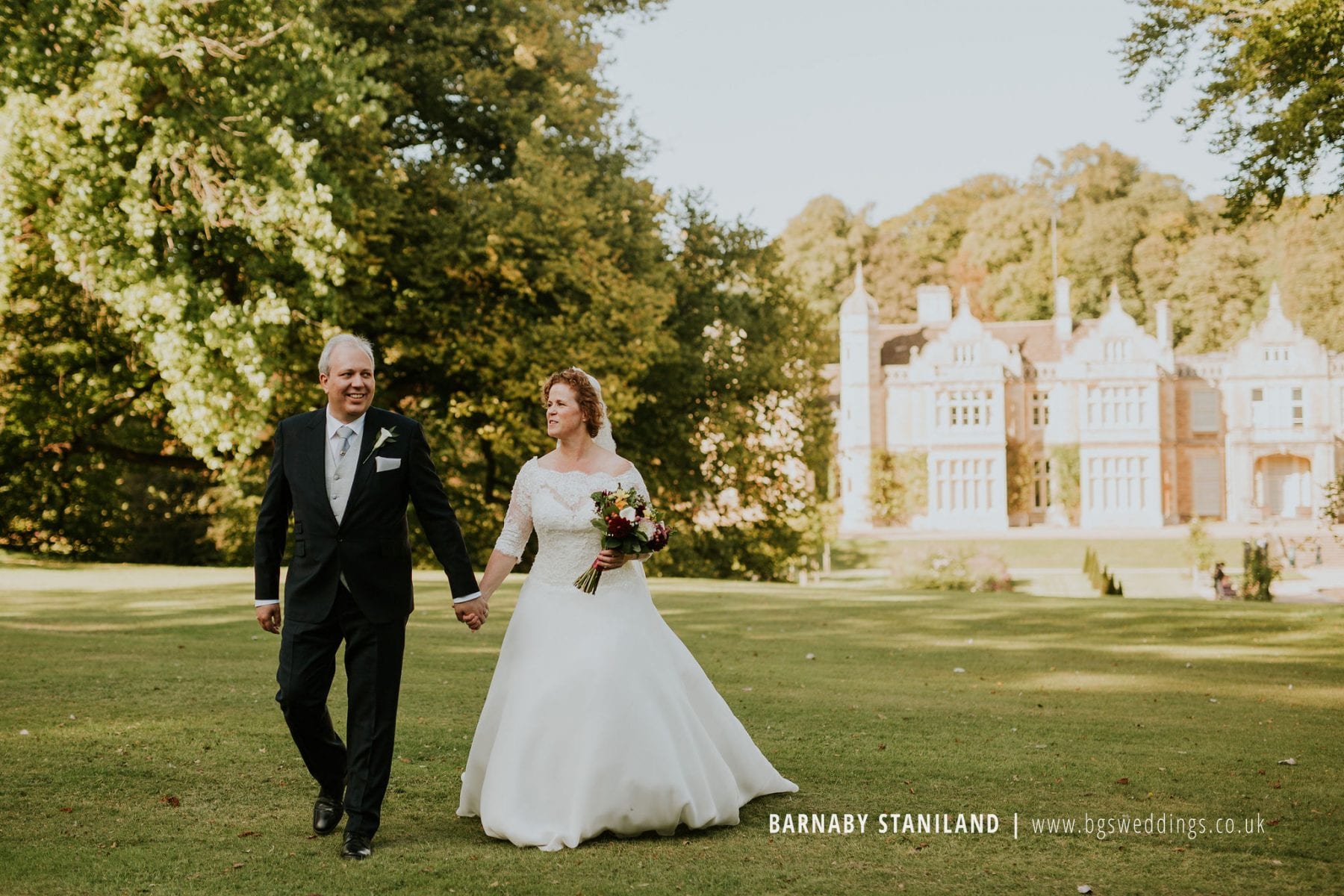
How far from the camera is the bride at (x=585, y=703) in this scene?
5164 millimetres

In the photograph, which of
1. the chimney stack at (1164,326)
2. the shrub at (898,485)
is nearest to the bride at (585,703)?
the shrub at (898,485)

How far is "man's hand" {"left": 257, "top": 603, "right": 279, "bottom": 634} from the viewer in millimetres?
5113

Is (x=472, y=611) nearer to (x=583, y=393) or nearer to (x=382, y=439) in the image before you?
(x=382, y=439)

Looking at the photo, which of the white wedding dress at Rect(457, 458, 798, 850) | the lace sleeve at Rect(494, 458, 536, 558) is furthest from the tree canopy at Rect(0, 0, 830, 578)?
the white wedding dress at Rect(457, 458, 798, 850)

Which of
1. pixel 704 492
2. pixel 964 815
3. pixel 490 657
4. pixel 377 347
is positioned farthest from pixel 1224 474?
pixel 964 815

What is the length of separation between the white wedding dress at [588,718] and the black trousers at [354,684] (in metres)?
0.50

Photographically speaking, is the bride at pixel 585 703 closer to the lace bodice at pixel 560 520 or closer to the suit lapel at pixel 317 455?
the lace bodice at pixel 560 520

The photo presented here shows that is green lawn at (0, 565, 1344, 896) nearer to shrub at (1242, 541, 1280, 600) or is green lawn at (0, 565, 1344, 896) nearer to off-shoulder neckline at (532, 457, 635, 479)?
off-shoulder neckline at (532, 457, 635, 479)

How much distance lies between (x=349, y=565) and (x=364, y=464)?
16.3 inches

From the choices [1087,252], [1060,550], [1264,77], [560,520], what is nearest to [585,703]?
[560,520]

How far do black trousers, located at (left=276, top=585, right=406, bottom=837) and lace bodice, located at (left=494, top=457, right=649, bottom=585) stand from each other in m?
0.83

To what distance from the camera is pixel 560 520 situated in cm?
572

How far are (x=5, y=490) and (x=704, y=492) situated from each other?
47.2 feet

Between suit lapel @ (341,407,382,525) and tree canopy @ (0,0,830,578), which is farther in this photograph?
tree canopy @ (0,0,830,578)
